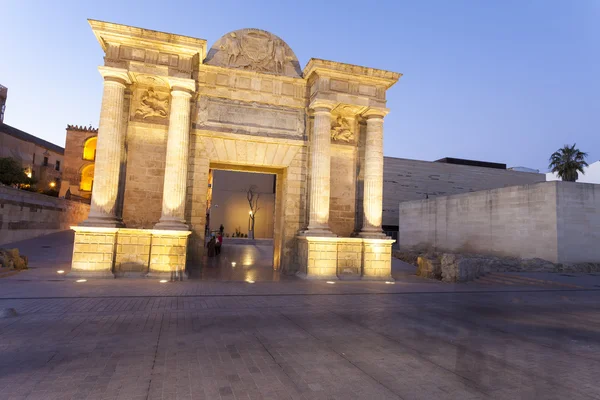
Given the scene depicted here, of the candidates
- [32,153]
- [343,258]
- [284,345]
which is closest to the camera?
[284,345]

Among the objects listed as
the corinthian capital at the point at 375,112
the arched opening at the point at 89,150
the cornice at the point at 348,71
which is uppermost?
the arched opening at the point at 89,150

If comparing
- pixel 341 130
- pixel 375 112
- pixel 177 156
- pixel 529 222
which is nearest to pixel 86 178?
pixel 177 156

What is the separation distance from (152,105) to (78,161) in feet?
112

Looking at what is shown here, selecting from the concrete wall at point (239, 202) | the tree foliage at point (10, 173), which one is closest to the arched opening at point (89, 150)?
the tree foliage at point (10, 173)

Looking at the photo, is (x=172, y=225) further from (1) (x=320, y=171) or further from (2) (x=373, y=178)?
(2) (x=373, y=178)

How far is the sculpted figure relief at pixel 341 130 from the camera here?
1449 centimetres

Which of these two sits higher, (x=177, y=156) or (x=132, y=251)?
(x=177, y=156)

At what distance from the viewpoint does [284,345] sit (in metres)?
4.94

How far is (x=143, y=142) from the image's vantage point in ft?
41.5

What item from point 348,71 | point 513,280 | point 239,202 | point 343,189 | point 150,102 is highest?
point 348,71

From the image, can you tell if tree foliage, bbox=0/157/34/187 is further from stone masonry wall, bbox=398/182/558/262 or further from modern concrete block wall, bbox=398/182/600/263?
modern concrete block wall, bbox=398/182/600/263

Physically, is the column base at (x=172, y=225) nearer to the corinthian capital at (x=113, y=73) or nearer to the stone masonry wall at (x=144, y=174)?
the stone masonry wall at (x=144, y=174)

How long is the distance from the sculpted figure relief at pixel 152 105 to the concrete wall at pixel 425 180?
88.5 feet

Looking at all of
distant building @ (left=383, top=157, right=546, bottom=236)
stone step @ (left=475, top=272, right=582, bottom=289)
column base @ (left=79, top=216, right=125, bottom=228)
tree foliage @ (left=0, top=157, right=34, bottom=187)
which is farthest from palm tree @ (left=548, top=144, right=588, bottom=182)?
tree foliage @ (left=0, top=157, right=34, bottom=187)
